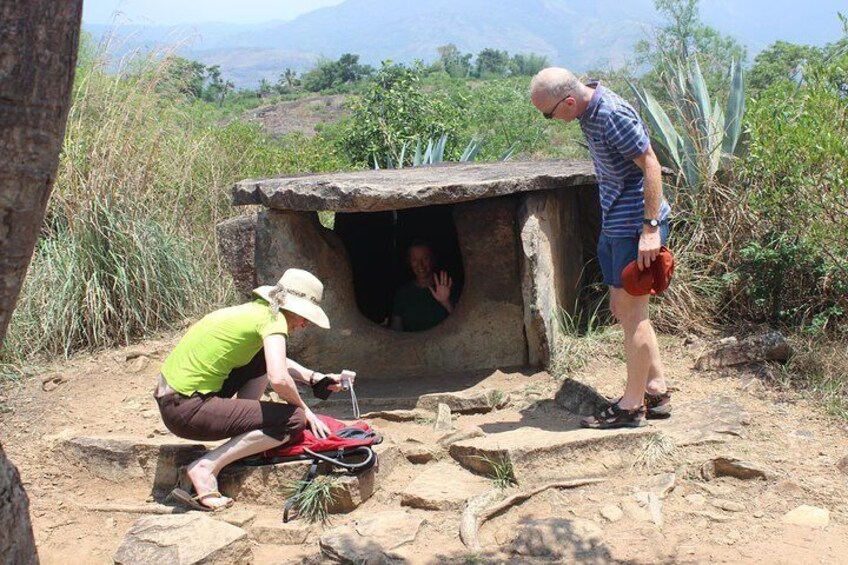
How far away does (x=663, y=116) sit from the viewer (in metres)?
7.23

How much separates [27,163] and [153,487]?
10.1 ft

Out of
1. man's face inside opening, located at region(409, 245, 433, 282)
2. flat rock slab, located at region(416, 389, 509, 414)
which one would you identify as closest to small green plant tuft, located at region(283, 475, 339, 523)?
flat rock slab, located at region(416, 389, 509, 414)

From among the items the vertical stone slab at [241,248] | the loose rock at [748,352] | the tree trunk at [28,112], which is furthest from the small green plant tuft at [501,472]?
the tree trunk at [28,112]

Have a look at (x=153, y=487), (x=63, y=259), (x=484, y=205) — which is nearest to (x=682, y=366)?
(x=484, y=205)

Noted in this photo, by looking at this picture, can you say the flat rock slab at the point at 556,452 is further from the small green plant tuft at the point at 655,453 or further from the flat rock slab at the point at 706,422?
the flat rock slab at the point at 706,422

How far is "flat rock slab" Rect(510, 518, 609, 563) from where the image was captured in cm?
384

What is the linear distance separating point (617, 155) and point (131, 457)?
2.80m

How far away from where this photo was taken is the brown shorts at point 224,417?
14.7 ft

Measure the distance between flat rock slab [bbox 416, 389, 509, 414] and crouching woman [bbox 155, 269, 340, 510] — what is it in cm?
116

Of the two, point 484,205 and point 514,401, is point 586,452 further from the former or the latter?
point 484,205

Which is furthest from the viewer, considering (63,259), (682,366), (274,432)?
(63,259)

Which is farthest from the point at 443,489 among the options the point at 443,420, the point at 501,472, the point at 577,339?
the point at 577,339

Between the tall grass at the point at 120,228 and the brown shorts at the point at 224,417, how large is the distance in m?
2.56

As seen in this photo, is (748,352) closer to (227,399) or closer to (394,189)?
(394,189)
